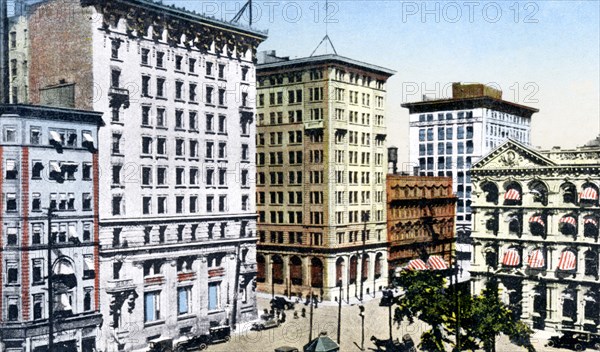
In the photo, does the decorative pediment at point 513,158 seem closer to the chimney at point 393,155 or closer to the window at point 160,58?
the chimney at point 393,155

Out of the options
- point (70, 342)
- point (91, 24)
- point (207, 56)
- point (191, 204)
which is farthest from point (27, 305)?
point (207, 56)

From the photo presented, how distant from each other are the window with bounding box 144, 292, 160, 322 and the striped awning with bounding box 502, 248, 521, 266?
37313 millimetres

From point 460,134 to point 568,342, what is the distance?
2653 inches

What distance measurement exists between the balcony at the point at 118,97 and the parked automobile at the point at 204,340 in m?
23.1

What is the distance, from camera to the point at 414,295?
56.2 meters

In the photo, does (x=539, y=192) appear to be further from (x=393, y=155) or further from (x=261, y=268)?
(x=393, y=155)

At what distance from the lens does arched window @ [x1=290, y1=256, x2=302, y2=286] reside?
91812mm

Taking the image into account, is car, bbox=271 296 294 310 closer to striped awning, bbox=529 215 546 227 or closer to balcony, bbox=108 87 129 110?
striped awning, bbox=529 215 546 227

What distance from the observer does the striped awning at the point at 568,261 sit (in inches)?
2692

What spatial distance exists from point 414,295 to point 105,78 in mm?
34349

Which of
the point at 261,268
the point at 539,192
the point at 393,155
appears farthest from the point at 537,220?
the point at 393,155

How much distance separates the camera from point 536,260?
7056cm

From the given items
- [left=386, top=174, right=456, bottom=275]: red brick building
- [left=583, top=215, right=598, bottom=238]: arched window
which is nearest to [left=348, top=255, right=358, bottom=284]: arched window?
[left=386, top=174, right=456, bottom=275]: red brick building

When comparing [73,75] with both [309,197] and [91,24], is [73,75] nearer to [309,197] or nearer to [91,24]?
[91,24]
